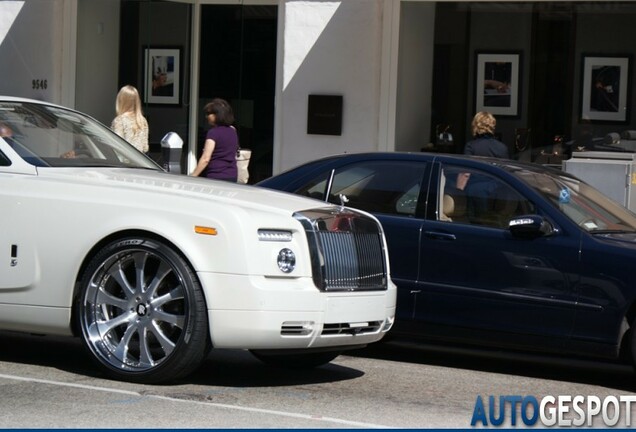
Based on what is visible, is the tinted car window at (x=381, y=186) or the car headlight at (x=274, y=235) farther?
the tinted car window at (x=381, y=186)

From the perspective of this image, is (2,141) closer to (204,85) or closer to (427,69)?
(427,69)

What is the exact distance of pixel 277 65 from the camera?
51.4 feet

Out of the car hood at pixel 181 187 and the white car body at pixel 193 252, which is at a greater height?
the car hood at pixel 181 187

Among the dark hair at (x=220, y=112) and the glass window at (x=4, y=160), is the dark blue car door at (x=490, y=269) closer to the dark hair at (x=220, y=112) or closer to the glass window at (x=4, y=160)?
the glass window at (x=4, y=160)

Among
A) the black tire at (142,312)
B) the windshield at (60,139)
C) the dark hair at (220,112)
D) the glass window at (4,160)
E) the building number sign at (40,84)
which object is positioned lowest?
the black tire at (142,312)

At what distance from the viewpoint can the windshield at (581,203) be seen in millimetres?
8953

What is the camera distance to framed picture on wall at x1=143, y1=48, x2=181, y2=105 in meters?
17.6

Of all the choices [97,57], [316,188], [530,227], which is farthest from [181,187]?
[97,57]

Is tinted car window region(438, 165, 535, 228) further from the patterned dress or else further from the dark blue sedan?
the patterned dress

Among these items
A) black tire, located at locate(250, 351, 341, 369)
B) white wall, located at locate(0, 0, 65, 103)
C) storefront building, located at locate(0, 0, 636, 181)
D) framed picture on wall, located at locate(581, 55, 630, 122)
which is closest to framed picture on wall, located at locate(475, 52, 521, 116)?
storefront building, located at locate(0, 0, 636, 181)

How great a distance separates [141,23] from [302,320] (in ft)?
36.1

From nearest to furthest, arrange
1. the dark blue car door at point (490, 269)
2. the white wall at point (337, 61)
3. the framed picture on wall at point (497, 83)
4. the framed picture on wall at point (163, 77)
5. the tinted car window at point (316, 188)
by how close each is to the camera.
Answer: the dark blue car door at point (490, 269) < the tinted car window at point (316, 188) < the framed picture on wall at point (497, 83) < the white wall at point (337, 61) < the framed picture on wall at point (163, 77)

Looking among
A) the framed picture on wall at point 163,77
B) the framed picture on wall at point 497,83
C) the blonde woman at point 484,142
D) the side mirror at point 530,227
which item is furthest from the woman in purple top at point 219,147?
the framed picture on wall at point 163,77

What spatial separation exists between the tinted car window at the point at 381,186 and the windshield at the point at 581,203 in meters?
0.79
